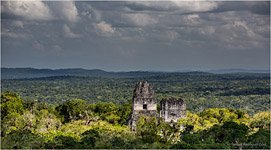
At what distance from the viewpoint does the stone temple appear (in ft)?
167

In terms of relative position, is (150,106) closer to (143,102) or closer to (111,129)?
(143,102)

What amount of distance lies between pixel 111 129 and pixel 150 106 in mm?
5163

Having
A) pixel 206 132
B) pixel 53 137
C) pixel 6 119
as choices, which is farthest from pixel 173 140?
pixel 6 119

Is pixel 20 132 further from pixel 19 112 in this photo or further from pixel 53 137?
pixel 19 112

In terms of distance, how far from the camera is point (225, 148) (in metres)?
36.0

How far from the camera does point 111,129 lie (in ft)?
157

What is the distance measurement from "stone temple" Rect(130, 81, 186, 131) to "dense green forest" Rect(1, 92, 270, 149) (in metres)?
0.88

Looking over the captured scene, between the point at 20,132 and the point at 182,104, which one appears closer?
the point at 20,132

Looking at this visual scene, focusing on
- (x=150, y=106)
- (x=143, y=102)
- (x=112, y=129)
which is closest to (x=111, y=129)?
(x=112, y=129)

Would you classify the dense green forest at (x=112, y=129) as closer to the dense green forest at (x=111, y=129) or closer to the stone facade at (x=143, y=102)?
the dense green forest at (x=111, y=129)

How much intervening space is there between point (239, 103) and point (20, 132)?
110 meters

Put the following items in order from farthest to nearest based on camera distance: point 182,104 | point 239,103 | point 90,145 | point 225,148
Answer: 1. point 239,103
2. point 182,104
3. point 90,145
4. point 225,148

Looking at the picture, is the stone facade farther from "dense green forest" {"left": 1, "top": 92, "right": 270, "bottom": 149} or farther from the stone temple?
"dense green forest" {"left": 1, "top": 92, "right": 270, "bottom": 149}

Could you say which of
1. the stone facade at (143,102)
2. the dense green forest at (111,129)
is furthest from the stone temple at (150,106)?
the dense green forest at (111,129)
